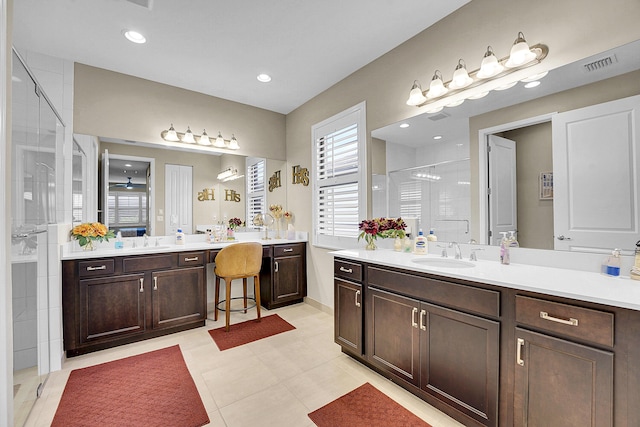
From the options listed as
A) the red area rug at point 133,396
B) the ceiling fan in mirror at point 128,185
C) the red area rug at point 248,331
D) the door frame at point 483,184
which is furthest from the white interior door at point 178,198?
the door frame at point 483,184

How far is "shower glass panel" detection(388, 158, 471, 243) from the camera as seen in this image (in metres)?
2.11

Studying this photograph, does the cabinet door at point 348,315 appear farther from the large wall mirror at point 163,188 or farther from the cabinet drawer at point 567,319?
the large wall mirror at point 163,188

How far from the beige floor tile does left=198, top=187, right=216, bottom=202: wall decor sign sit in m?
2.48

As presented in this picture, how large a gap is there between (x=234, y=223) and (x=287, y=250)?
33.8 inches

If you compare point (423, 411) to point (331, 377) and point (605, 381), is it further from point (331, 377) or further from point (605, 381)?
point (605, 381)

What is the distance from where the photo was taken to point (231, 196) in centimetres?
387

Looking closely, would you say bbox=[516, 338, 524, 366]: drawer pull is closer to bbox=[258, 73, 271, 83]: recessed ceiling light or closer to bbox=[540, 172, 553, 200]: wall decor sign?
bbox=[540, 172, 553, 200]: wall decor sign

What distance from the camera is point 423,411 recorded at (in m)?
1.73

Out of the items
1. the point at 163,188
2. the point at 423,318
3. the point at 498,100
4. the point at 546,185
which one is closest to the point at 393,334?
the point at 423,318

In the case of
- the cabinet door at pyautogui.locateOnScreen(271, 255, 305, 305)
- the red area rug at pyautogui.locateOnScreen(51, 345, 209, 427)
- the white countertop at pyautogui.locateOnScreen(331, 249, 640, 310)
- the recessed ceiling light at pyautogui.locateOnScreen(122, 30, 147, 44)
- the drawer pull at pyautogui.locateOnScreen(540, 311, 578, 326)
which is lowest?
the red area rug at pyautogui.locateOnScreen(51, 345, 209, 427)

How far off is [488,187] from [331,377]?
181 centimetres

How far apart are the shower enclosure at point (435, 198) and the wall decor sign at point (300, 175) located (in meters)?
1.41

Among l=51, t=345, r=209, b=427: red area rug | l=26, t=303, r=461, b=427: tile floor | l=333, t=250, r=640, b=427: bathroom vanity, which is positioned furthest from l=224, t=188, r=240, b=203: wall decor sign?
l=333, t=250, r=640, b=427: bathroom vanity

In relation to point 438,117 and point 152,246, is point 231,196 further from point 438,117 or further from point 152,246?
point 438,117
